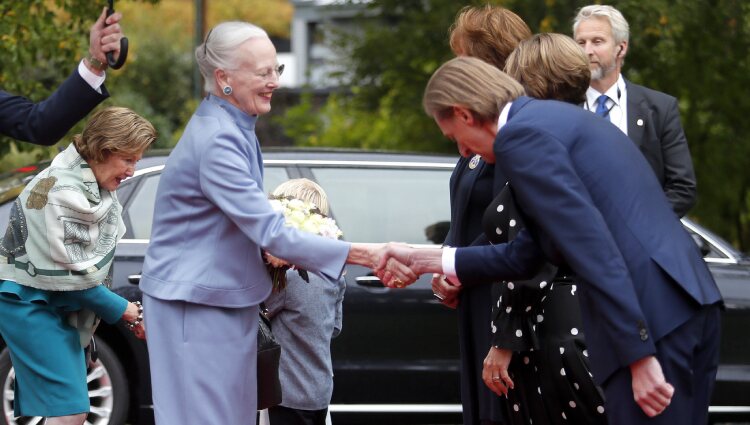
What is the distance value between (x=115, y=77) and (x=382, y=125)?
14.6 ft

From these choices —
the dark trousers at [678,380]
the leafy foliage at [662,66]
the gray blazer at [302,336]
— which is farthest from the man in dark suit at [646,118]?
the leafy foliage at [662,66]

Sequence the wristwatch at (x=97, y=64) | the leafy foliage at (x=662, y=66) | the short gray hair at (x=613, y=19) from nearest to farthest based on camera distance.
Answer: the wristwatch at (x=97, y=64) → the short gray hair at (x=613, y=19) → the leafy foliage at (x=662, y=66)

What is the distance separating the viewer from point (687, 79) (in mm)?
11562

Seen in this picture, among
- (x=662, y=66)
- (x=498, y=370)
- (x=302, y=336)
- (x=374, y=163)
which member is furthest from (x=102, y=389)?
(x=662, y=66)

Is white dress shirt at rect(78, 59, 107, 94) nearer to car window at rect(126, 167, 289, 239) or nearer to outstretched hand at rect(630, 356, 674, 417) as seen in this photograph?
outstretched hand at rect(630, 356, 674, 417)

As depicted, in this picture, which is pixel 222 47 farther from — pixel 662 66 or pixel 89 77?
pixel 662 66

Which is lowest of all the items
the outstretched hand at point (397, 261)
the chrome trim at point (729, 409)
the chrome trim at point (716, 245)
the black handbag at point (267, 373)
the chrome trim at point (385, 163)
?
the chrome trim at point (729, 409)

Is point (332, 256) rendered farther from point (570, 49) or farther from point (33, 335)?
point (33, 335)

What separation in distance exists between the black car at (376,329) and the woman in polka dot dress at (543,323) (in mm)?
2577

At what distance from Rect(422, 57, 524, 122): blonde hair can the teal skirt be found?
6.59 feet

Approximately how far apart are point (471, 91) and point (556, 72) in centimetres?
49

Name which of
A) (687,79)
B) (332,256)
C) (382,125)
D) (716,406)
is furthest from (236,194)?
(382,125)

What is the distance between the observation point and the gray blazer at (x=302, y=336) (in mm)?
5637

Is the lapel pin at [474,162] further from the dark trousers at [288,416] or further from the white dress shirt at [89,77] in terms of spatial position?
the dark trousers at [288,416]
